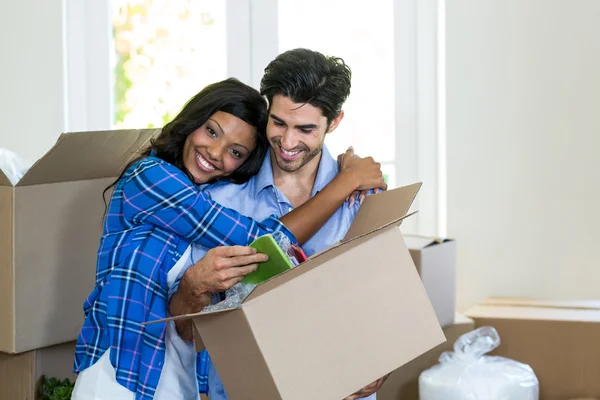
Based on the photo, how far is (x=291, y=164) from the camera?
1586 mm

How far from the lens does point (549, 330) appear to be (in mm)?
2295

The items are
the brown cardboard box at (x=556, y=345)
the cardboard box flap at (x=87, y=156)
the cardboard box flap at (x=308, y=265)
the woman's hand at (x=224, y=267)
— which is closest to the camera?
the cardboard box flap at (x=308, y=265)

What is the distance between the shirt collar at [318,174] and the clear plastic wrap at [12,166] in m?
0.57

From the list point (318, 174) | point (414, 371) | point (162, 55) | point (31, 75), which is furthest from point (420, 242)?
point (31, 75)

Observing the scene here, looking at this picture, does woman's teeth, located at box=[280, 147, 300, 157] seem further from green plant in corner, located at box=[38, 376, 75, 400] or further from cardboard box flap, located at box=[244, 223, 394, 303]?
green plant in corner, located at box=[38, 376, 75, 400]

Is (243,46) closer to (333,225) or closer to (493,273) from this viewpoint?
(493,273)

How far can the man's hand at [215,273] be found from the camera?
4.27 ft

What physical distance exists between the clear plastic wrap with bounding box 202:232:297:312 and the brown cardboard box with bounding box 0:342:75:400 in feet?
2.50

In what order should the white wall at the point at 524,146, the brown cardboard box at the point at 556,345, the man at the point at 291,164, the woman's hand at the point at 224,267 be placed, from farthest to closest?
the white wall at the point at 524,146, the brown cardboard box at the point at 556,345, the man at the point at 291,164, the woman's hand at the point at 224,267

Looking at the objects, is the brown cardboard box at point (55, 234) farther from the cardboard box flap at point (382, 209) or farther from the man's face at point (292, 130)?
the cardboard box flap at point (382, 209)

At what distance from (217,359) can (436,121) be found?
1.75 meters

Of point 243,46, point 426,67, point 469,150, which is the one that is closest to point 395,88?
point 426,67

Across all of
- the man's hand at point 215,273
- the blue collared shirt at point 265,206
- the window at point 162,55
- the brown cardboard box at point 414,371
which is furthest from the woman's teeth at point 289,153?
the window at point 162,55

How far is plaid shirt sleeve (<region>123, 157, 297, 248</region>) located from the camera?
60.4 inches
